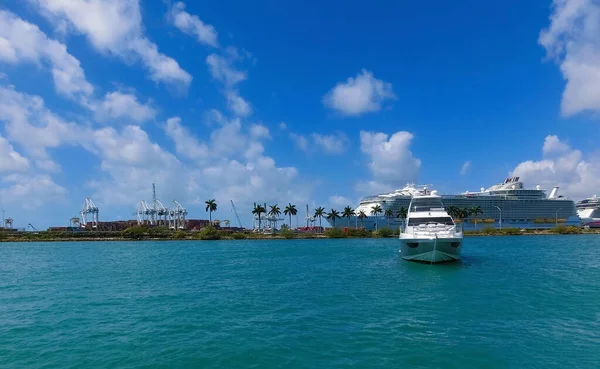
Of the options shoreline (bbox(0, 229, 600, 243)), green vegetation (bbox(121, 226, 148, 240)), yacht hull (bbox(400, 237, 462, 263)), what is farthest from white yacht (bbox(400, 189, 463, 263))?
green vegetation (bbox(121, 226, 148, 240))

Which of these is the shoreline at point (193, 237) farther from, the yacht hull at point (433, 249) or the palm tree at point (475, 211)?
the yacht hull at point (433, 249)

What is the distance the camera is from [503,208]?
163 m

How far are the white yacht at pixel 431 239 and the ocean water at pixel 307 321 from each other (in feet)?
16.6

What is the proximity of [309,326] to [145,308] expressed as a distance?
1103 cm

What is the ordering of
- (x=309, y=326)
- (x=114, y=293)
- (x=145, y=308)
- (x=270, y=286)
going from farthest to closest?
(x=270, y=286)
(x=114, y=293)
(x=145, y=308)
(x=309, y=326)

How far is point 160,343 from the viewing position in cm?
1600

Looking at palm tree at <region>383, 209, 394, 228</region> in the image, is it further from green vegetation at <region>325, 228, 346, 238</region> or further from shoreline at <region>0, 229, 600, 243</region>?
green vegetation at <region>325, 228, 346, 238</region>

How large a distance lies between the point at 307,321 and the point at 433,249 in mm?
Result: 25151

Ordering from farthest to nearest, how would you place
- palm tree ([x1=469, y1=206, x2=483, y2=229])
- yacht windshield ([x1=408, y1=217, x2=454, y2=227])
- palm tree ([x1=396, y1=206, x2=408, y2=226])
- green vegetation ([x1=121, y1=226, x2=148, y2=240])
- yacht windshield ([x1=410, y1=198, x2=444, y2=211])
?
palm tree ([x1=469, y1=206, x2=483, y2=229])
palm tree ([x1=396, y1=206, x2=408, y2=226])
green vegetation ([x1=121, y1=226, x2=148, y2=240])
yacht windshield ([x1=410, y1=198, x2=444, y2=211])
yacht windshield ([x1=408, y1=217, x2=454, y2=227])

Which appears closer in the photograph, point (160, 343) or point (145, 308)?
point (160, 343)

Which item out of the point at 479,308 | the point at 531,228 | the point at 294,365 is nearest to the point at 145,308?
the point at 294,365

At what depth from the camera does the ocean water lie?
1412 centimetres

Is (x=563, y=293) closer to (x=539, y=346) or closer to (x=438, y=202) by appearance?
(x=539, y=346)

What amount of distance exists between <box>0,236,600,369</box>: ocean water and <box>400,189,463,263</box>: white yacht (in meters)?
5.06
